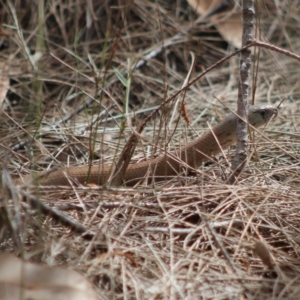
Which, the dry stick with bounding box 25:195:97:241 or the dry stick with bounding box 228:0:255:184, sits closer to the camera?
the dry stick with bounding box 25:195:97:241

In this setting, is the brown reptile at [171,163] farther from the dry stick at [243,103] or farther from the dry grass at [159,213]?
the dry stick at [243,103]

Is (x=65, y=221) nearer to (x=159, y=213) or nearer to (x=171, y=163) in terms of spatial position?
(x=159, y=213)

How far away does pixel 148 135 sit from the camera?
398cm

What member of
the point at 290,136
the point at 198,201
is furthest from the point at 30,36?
the point at 198,201

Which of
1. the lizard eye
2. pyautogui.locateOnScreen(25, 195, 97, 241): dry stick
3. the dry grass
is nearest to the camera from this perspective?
the dry grass

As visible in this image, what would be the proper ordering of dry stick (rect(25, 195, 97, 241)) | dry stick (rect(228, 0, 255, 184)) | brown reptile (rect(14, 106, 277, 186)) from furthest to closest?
brown reptile (rect(14, 106, 277, 186)) < dry stick (rect(228, 0, 255, 184)) < dry stick (rect(25, 195, 97, 241))

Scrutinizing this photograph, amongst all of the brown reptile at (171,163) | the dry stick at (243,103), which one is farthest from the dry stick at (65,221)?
the dry stick at (243,103)

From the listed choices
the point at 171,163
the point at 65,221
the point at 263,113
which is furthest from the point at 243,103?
the point at 65,221

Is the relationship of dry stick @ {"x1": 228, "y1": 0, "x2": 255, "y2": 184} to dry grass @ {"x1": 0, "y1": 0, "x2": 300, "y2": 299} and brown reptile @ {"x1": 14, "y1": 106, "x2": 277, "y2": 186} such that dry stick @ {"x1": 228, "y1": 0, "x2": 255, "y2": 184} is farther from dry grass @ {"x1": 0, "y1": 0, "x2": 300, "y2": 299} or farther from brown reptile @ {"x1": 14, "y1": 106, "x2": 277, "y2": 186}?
brown reptile @ {"x1": 14, "y1": 106, "x2": 277, "y2": 186}

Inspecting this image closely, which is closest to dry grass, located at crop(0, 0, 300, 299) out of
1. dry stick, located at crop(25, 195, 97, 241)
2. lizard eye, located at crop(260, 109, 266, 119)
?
dry stick, located at crop(25, 195, 97, 241)

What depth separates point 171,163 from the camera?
10.7 feet

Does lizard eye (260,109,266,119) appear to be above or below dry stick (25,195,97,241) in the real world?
above

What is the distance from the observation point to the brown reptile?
121 inches

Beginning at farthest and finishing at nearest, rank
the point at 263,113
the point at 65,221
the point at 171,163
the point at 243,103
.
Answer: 1. the point at 263,113
2. the point at 171,163
3. the point at 243,103
4. the point at 65,221
